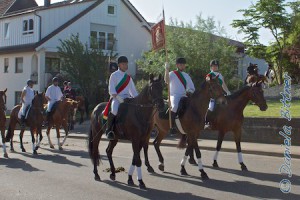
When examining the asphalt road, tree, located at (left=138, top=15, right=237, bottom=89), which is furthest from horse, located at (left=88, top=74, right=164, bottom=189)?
tree, located at (left=138, top=15, right=237, bottom=89)

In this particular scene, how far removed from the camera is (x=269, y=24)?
123 feet

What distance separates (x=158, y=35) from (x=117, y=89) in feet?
7.01

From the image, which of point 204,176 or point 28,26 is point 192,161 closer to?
point 204,176

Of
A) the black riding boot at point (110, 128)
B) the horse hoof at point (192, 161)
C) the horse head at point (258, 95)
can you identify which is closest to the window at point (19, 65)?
the horse hoof at point (192, 161)

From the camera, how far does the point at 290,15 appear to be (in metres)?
36.8

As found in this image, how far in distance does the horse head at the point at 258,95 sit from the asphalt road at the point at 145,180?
1.70 metres

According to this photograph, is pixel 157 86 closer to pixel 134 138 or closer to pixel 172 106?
pixel 134 138

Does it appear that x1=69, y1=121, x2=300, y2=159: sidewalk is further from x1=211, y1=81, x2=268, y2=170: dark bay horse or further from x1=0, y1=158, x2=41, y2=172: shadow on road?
x1=0, y1=158, x2=41, y2=172: shadow on road

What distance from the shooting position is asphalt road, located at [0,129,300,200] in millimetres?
8898

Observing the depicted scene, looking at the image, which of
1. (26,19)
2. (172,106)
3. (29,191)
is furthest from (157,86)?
(26,19)

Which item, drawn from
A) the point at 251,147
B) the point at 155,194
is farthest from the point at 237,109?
the point at 155,194

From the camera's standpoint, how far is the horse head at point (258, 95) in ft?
39.9

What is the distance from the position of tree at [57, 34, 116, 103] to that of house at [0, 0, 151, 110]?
5544mm

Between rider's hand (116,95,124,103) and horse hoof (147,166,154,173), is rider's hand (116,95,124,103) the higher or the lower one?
the higher one
